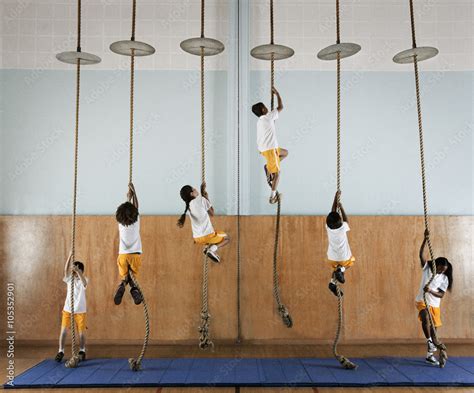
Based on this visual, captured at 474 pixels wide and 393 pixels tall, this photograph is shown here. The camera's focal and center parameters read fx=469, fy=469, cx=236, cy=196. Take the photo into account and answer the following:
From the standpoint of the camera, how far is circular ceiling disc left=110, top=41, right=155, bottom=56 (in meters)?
3.82

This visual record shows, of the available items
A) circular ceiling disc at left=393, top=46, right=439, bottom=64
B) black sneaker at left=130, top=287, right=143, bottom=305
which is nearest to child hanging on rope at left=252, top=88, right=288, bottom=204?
circular ceiling disc at left=393, top=46, right=439, bottom=64

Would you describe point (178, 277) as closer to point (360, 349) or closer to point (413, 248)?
point (360, 349)

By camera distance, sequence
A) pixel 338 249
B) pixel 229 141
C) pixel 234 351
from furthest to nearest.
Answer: pixel 229 141, pixel 234 351, pixel 338 249

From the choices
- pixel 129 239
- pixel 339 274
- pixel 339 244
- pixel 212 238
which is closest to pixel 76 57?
pixel 129 239

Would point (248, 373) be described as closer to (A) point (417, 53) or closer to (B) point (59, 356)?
(B) point (59, 356)

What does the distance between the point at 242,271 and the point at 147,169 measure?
67.3 inches

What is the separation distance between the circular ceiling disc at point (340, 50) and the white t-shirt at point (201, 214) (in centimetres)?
166

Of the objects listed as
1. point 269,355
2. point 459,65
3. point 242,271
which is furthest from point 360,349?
point 459,65

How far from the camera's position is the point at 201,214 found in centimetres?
437

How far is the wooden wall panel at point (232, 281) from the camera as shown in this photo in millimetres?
5535

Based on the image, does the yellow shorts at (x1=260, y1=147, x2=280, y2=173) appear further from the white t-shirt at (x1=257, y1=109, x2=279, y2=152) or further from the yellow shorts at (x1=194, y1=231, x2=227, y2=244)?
the yellow shorts at (x1=194, y1=231, x2=227, y2=244)

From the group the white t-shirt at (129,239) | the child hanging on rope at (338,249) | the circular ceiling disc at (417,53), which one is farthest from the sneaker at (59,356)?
the circular ceiling disc at (417,53)

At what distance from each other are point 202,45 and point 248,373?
2.94 meters

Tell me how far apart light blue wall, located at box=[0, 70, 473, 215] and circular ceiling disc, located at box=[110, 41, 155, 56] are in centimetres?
188
